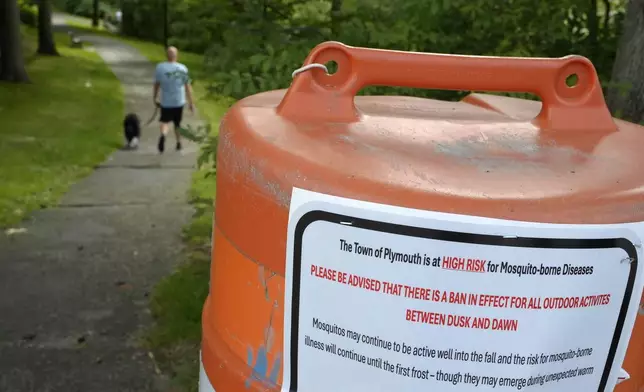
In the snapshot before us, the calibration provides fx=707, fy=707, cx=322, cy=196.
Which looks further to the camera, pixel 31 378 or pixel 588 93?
pixel 31 378

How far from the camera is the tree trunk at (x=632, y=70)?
356cm

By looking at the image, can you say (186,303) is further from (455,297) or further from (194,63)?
(455,297)

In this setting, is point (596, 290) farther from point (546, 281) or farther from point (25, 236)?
point (25, 236)

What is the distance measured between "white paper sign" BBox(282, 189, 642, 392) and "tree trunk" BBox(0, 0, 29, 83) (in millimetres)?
17834

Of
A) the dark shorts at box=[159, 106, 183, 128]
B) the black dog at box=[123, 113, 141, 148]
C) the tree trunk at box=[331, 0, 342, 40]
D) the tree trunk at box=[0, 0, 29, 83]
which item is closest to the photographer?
the tree trunk at box=[331, 0, 342, 40]

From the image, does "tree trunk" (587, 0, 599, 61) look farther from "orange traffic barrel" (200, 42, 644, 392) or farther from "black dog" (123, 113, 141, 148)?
"black dog" (123, 113, 141, 148)

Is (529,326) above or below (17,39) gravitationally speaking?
above

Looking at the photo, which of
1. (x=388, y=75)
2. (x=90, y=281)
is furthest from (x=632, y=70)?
(x=90, y=281)

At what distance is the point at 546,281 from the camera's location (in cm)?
106

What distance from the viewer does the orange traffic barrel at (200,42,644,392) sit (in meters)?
1.06

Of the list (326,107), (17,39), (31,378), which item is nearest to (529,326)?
(326,107)

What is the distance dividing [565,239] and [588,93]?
20.4 inches

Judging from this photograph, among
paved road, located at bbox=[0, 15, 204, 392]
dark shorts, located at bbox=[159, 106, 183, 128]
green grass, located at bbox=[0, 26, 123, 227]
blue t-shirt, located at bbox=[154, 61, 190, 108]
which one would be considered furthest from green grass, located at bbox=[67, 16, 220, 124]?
green grass, located at bbox=[0, 26, 123, 227]

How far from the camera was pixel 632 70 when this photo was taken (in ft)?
11.8
